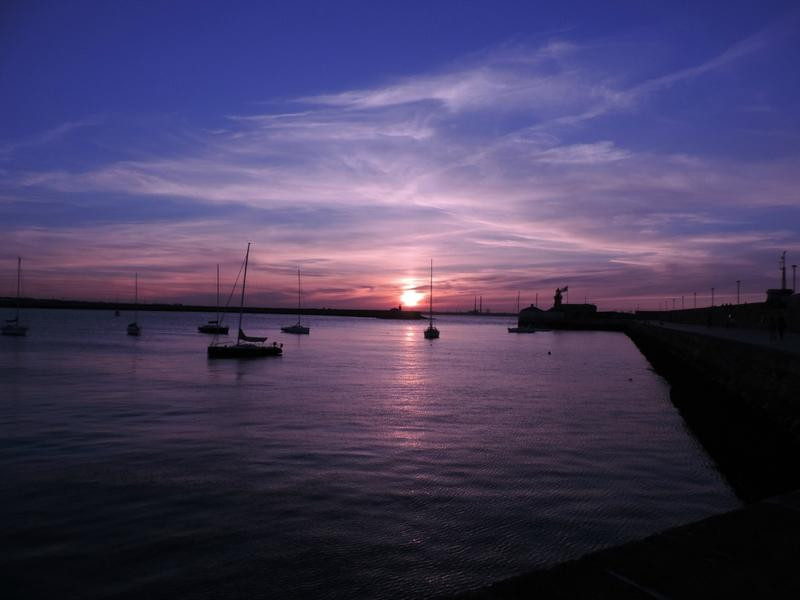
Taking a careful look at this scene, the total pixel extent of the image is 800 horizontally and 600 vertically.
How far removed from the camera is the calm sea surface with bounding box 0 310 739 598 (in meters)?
9.52

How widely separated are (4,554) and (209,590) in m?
3.72

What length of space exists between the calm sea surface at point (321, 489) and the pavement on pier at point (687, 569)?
392cm

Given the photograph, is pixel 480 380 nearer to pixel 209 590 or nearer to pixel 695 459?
→ pixel 695 459

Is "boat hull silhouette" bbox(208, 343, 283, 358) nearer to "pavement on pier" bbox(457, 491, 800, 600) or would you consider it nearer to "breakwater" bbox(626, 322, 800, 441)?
"breakwater" bbox(626, 322, 800, 441)

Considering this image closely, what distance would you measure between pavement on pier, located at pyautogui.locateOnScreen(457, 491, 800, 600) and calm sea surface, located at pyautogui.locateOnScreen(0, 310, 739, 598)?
12.9 feet

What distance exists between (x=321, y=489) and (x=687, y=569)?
9.57 metres

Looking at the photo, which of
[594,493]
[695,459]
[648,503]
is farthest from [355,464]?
[695,459]

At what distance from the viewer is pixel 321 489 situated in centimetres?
1374

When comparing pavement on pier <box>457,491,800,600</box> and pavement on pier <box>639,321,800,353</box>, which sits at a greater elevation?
pavement on pier <box>639,321,800,353</box>

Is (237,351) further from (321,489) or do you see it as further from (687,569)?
(687,569)

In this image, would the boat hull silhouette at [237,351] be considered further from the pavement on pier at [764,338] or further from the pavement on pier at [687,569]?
the pavement on pier at [687,569]

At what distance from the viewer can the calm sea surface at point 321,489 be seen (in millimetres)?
9516

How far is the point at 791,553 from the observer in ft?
18.7

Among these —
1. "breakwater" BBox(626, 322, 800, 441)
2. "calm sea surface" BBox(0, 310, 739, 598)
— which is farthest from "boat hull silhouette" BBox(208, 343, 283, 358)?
"breakwater" BBox(626, 322, 800, 441)
